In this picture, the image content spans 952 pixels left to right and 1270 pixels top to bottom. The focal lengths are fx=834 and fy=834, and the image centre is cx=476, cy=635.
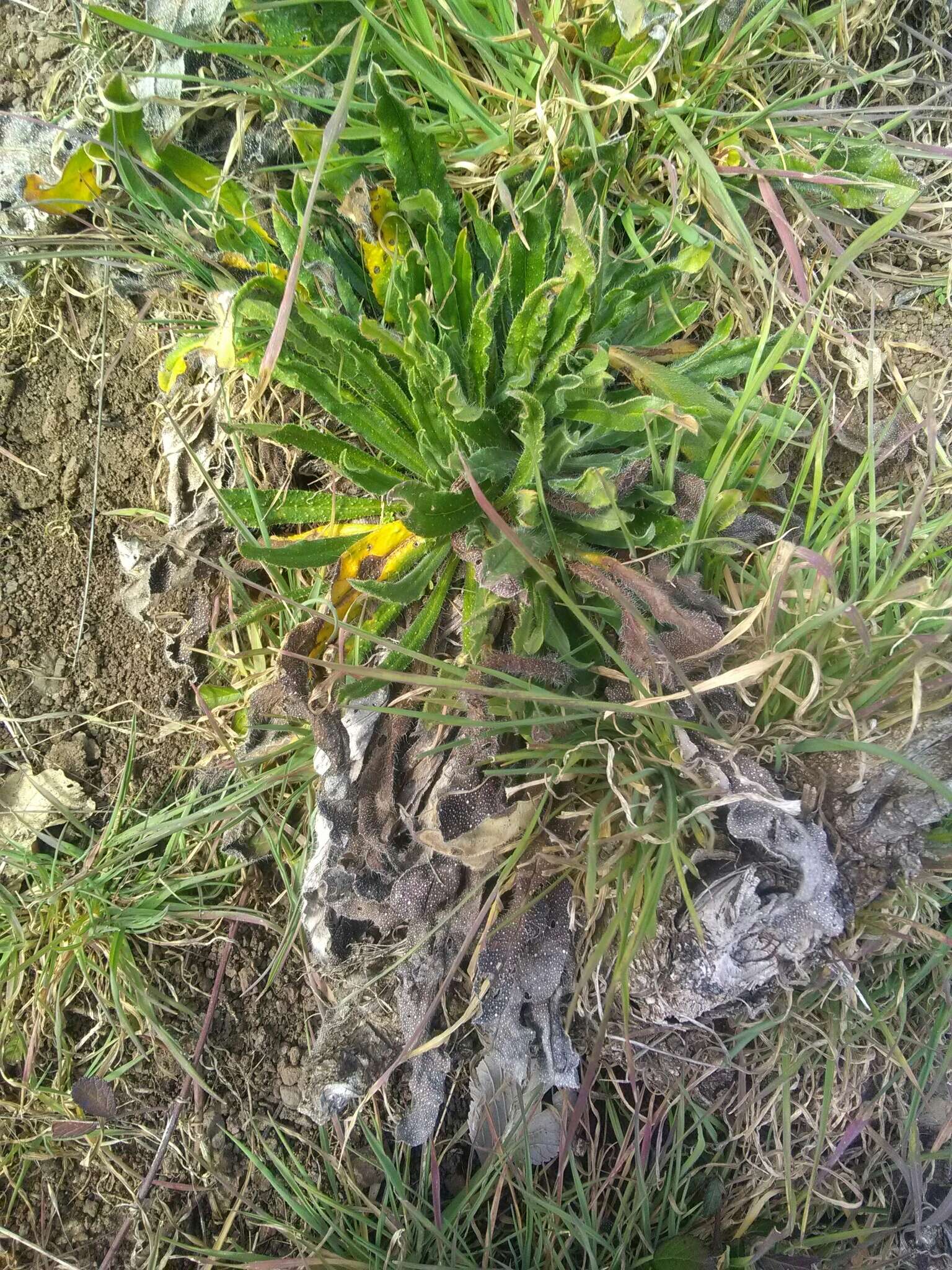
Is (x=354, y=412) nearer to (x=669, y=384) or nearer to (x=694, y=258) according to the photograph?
(x=669, y=384)

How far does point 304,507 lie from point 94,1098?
1.20 meters

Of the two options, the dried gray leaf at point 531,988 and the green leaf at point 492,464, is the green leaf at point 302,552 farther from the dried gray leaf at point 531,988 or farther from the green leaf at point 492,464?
the dried gray leaf at point 531,988

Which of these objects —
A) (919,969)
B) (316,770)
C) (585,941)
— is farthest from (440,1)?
(919,969)

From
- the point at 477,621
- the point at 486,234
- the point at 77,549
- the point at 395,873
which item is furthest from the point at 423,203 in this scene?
the point at 395,873

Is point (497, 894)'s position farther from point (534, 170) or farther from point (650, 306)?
point (534, 170)

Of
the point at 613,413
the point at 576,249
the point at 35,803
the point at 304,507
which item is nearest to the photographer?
the point at 576,249

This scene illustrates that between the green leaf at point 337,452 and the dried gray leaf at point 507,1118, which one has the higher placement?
the green leaf at point 337,452

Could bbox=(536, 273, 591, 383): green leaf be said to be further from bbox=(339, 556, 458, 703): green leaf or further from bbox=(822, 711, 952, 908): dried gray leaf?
bbox=(822, 711, 952, 908): dried gray leaf

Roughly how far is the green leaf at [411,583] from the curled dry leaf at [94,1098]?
1.10 meters

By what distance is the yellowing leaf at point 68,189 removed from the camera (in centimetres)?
162

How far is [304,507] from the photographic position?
1.58 m

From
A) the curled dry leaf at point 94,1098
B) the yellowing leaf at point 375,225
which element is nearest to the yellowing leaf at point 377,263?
the yellowing leaf at point 375,225

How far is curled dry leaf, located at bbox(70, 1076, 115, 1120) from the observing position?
5.24ft

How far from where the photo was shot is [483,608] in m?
1.42
